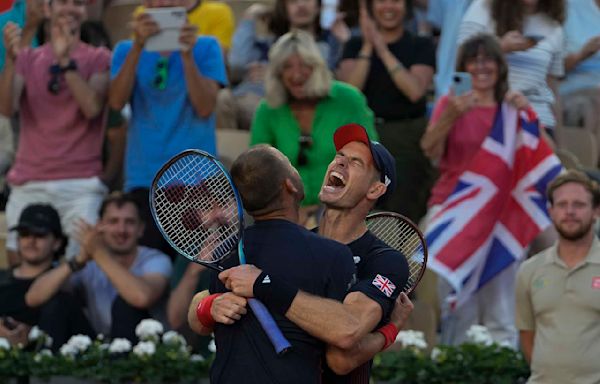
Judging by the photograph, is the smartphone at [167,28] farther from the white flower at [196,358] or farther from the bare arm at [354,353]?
the bare arm at [354,353]

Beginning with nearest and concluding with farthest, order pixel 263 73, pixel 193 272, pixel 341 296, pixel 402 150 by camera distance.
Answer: pixel 341 296 → pixel 193 272 → pixel 402 150 → pixel 263 73

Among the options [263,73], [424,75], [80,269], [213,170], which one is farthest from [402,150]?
[213,170]

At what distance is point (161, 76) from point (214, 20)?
1649 mm

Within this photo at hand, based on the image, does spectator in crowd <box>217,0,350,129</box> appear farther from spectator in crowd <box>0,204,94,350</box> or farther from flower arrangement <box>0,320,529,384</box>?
flower arrangement <box>0,320,529,384</box>

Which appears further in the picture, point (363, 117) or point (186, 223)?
point (363, 117)

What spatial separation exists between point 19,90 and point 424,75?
2729mm

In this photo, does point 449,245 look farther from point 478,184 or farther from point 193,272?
point 193,272

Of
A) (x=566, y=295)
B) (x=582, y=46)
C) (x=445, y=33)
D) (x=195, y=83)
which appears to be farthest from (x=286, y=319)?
(x=582, y=46)

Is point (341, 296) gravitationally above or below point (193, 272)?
above

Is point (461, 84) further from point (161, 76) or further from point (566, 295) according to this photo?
point (161, 76)

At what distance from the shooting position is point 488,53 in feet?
31.4

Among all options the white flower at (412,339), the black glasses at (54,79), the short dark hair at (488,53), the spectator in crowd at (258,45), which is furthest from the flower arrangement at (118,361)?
the spectator in crowd at (258,45)

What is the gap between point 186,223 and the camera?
18.3ft

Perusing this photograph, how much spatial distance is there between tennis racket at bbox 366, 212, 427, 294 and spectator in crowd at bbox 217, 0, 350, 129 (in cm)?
512
